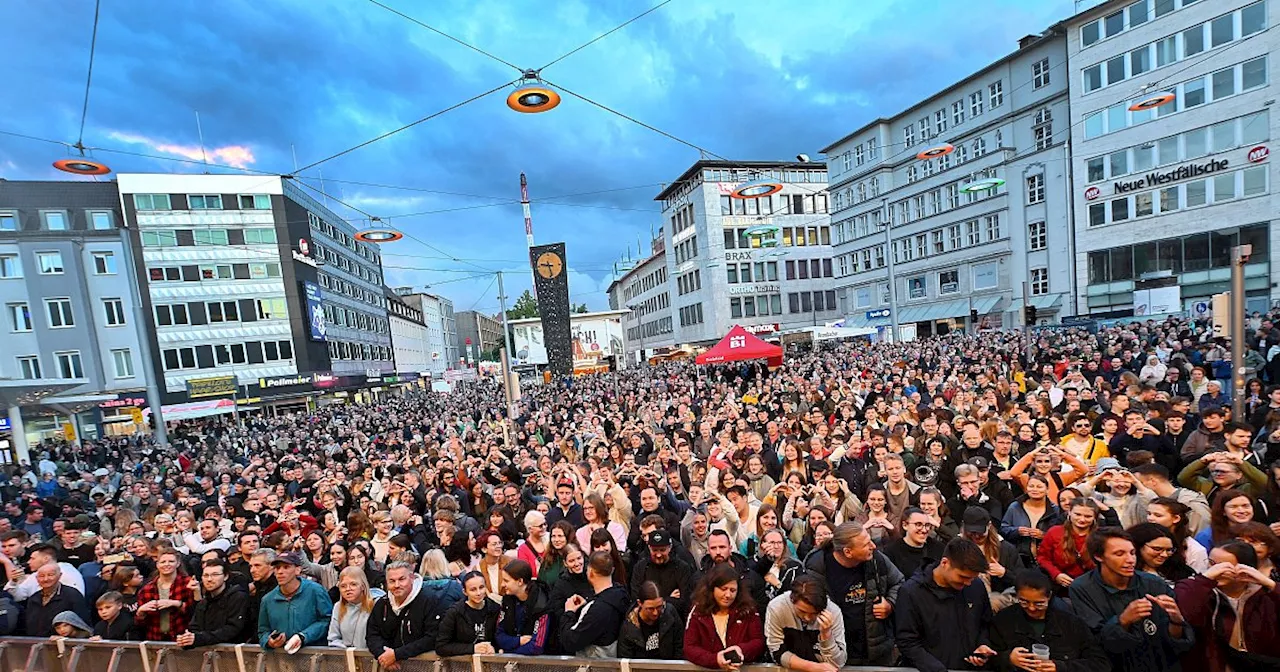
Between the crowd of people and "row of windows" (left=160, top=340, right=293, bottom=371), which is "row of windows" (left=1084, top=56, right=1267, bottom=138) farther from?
"row of windows" (left=160, top=340, right=293, bottom=371)

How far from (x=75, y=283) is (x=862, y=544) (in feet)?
129

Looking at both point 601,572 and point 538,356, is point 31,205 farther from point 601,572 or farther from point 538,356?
point 601,572

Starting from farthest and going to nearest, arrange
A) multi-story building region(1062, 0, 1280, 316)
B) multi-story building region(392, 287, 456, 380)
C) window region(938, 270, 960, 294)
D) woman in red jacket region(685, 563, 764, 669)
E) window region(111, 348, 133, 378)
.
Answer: multi-story building region(392, 287, 456, 380)
window region(938, 270, 960, 294)
window region(111, 348, 133, 378)
multi-story building region(1062, 0, 1280, 316)
woman in red jacket region(685, 563, 764, 669)

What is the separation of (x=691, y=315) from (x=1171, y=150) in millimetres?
33396

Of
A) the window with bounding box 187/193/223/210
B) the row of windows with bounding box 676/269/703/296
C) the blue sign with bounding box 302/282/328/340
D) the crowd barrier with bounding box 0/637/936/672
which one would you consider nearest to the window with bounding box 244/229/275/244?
the window with bounding box 187/193/223/210

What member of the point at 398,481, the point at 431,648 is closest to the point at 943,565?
the point at 431,648

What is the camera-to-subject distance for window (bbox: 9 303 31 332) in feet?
88.5

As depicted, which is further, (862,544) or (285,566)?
(285,566)

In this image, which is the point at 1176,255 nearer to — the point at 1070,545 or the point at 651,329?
the point at 1070,545

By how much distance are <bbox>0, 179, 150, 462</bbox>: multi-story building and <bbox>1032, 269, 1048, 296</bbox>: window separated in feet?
160

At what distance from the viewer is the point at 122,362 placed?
29969 mm

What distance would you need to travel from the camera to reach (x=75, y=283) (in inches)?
1123

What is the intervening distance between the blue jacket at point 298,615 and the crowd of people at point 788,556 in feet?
0.05

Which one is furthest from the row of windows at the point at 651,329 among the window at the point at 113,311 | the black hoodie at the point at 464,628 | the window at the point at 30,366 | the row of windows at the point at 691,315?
the black hoodie at the point at 464,628
